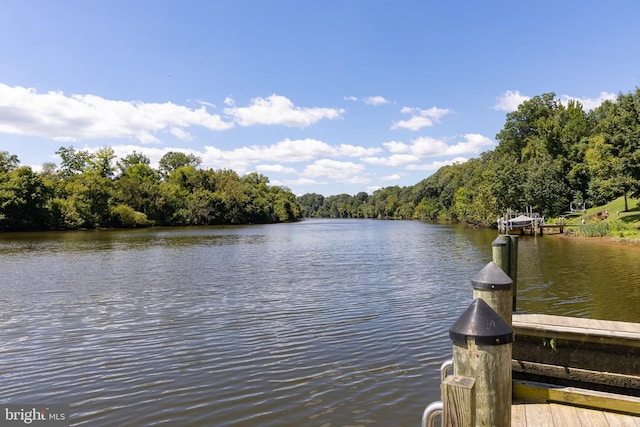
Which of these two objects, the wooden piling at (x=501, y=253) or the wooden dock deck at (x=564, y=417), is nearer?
the wooden dock deck at (x=564, y=417)

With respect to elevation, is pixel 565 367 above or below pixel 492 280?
below

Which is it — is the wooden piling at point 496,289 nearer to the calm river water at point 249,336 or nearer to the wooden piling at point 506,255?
the calm river water at point 249,336

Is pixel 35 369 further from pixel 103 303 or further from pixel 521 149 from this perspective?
pixel 521 149

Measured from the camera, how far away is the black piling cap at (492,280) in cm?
506

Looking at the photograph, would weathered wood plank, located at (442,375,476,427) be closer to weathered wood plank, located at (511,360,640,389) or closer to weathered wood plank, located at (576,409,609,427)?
weathered wood plank, located at (576,409,609,427)

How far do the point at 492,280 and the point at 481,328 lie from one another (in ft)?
8.38

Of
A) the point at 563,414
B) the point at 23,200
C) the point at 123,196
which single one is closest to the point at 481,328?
the point at 563,414

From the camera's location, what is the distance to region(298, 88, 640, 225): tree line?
35625mm

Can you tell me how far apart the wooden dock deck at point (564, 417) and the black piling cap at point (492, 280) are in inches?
54.3

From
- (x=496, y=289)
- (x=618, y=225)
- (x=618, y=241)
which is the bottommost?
(x=618, y=241)

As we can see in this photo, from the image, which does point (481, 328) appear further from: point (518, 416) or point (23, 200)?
point (23, 200)

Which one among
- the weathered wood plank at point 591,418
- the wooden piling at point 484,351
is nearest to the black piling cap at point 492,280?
the weathered wood plank at point 591,418

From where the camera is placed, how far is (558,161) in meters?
62.6

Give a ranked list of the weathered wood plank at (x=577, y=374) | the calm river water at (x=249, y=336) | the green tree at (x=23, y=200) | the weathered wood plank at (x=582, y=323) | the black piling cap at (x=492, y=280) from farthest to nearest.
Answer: the green tree at (x=23, y=200) < the calm river water at (x=249, y=336) < the weathered wood plank at (x=582, y=323) < the weathered wood plank at (x=577, y=374) < the black piling cap at (x=492, y=280)
